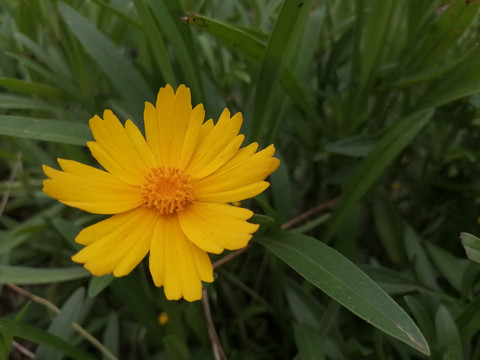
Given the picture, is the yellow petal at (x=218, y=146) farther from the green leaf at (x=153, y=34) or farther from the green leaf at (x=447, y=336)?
the green leaf at (x=447, y=336)

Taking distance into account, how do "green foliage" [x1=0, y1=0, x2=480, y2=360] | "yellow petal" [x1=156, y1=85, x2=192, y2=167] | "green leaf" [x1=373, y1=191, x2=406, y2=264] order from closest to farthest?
"yellow petal" [x1=156, y1=85, x2=192, y2=167] < "green foliage" [x1=0, y1=0, x2=480, y2=360] < "green leaf" [x1=373, y1=191, x2=406, y2=264]

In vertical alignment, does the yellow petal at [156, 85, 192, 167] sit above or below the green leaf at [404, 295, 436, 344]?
above

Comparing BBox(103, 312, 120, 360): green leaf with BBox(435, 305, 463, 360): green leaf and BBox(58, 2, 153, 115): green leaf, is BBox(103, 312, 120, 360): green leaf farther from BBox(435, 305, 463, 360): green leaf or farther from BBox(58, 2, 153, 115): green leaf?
BBox(435, 305, 463, 360): green leaf

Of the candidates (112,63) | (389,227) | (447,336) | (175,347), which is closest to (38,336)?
(175,347)

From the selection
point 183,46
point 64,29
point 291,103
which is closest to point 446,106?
point 291,103

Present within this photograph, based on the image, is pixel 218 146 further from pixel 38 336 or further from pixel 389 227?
pixel 389 227

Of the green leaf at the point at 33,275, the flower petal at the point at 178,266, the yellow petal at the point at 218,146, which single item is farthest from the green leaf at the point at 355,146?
the green leaf at the point at 33,275

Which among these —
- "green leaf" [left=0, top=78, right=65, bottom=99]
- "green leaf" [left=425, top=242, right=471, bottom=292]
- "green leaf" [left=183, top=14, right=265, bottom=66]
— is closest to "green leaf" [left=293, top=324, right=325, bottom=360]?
"green leaf" [left=425, top=242, right=471, bottom=292]
